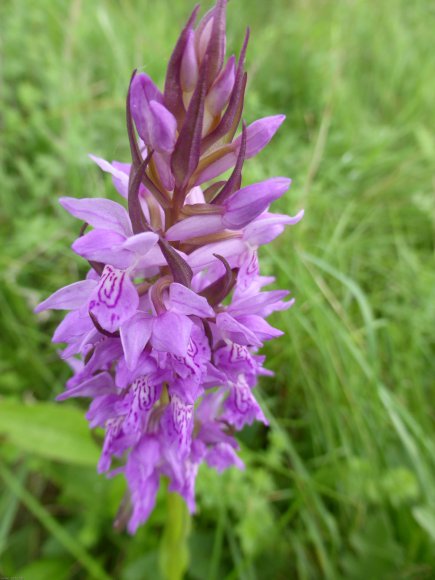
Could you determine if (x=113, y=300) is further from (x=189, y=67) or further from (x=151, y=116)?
(x=189, y=67)

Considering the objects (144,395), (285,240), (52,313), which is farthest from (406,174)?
(144,395)

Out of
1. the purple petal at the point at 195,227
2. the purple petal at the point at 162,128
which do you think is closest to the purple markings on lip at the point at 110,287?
the purple petal at the point at 195,227

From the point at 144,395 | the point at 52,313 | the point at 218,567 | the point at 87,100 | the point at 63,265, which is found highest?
the point at 87,100

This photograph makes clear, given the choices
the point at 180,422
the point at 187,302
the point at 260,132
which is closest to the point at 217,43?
the point at 260,132

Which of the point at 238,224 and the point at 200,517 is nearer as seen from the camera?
the point at 238,224

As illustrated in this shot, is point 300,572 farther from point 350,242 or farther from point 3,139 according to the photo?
point 3,139
